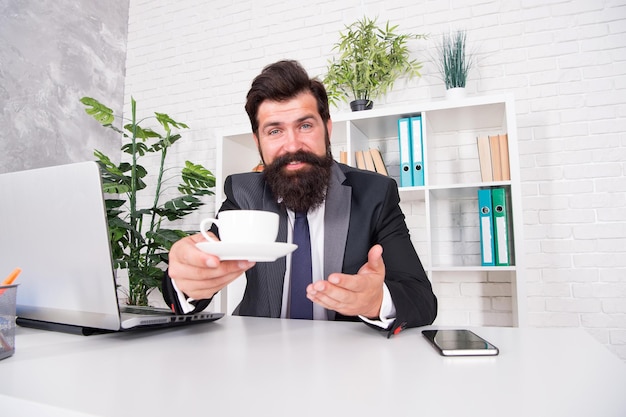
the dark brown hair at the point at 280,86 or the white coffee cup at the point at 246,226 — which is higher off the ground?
the dark brown hair at the point at 280,86

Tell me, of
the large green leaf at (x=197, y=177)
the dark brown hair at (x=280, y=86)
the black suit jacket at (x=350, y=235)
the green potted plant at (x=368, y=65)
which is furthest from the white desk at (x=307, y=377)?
the large green leaf at (x=197, y=177)

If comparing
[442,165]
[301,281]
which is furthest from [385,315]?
[442,165]

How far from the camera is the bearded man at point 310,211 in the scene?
3.85 ft

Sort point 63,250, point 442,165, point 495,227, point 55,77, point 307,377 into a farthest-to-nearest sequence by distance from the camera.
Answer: point 55,77
point 442,165
point 495,227
point 63,250
point 307,377

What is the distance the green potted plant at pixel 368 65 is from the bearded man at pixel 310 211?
0.72 meters

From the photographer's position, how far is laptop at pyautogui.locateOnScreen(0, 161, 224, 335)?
73 cm

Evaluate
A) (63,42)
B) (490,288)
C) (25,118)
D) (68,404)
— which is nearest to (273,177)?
(68,404)

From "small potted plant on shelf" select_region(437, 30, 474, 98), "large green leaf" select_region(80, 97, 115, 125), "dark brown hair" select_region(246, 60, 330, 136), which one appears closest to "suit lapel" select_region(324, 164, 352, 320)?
"dark brown hair" select_region(246, 60, 330, 136)

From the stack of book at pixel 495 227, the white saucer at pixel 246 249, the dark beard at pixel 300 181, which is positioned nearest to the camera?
the white saucer at pixel 246 249

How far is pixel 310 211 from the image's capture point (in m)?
1.52

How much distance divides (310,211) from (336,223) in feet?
0.56

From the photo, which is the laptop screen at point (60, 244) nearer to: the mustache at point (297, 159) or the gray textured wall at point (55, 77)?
the mustache at point (297, 159)

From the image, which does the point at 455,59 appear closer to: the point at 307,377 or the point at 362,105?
the point at 362,105

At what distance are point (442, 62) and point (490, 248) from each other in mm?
1173
